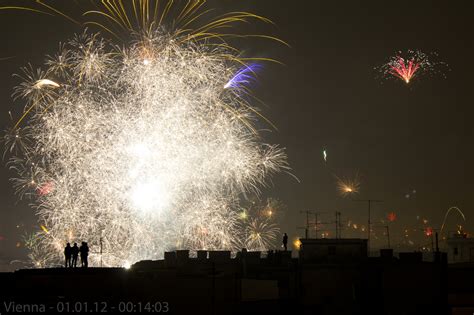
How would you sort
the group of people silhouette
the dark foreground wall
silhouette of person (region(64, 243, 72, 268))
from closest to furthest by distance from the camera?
the dark foreground wall < the group of people silhouette < silhouette of person (region(64, 243, 72, 268))

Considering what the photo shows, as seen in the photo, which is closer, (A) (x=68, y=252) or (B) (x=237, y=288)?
(A) (x=68, y=252)

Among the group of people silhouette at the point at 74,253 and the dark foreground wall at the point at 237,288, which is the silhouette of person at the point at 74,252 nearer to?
the group of people silhouette at the point at 74,253

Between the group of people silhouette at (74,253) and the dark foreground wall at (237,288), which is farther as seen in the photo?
the group of people silhouette at (74,253)

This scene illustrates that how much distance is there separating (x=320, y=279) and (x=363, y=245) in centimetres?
470

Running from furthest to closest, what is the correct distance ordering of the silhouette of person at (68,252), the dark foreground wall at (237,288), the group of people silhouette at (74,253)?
the silhouette of person at (68,252) → the group of people silhouette at (74,253) → the dark foreground wall at (237,288)

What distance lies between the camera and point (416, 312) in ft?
148

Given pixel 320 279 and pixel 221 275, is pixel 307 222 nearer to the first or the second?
pixel 320 279

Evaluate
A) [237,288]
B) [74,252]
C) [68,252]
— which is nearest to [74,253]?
[74,252]

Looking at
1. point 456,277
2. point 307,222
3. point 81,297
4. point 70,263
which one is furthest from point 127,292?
point 307,222

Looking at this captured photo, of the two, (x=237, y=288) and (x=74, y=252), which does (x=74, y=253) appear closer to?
(x=74, y=252)

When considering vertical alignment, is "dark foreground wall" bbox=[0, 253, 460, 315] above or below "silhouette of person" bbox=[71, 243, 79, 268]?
below

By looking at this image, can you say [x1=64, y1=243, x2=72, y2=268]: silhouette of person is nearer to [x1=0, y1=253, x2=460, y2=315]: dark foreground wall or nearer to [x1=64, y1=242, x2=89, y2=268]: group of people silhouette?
[x1=64, y1=242, x2=89, y2=268]: group of people silhouette

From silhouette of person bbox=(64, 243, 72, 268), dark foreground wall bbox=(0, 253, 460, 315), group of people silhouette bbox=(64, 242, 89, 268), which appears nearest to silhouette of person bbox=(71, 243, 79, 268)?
group of people silhouette bbox=(64, 242, 89, 268)

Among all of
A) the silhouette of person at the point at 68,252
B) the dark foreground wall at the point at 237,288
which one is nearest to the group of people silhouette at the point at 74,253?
the silhouette of person at the point at 68,252
